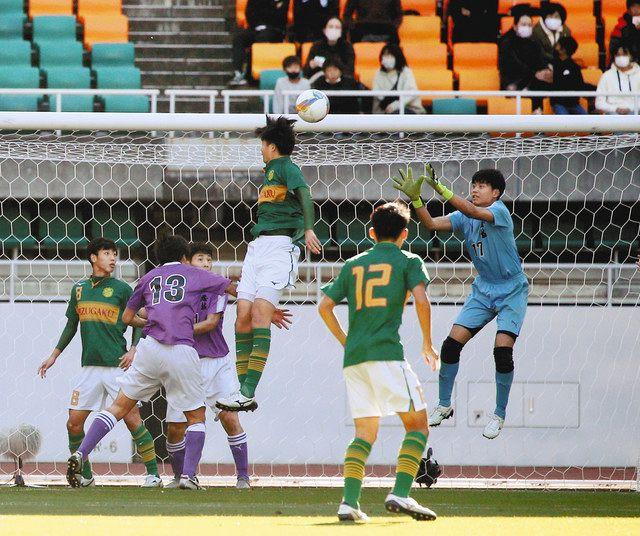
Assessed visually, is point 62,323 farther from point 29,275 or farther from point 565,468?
point 565,468

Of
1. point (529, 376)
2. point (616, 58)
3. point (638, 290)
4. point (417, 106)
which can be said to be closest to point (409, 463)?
point (529, 376)

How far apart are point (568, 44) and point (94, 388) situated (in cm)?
757

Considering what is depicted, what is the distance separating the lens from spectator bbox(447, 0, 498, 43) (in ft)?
49.9

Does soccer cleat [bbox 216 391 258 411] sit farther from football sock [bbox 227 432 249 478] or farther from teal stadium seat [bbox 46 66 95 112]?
teal stadium seat [bbox 46 66 95 112]

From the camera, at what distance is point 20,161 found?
1210cm

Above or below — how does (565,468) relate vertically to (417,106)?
below

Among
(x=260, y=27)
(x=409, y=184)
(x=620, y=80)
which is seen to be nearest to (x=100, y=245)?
(x=409, y=184)

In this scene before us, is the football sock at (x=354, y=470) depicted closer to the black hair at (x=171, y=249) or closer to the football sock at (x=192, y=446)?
the football sock at (x=192, y=446)

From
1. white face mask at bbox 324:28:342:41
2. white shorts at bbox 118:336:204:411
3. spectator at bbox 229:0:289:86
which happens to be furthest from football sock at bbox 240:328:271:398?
spectator at bbox 229:0:289:86

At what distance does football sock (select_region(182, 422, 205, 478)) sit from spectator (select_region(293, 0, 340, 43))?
7.48 m

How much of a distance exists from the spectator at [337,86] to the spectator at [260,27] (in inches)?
75.1

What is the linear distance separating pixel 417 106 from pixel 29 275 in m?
4.24

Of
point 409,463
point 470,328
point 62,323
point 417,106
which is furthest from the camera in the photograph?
point 417,106

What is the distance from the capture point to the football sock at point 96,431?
793 cm
